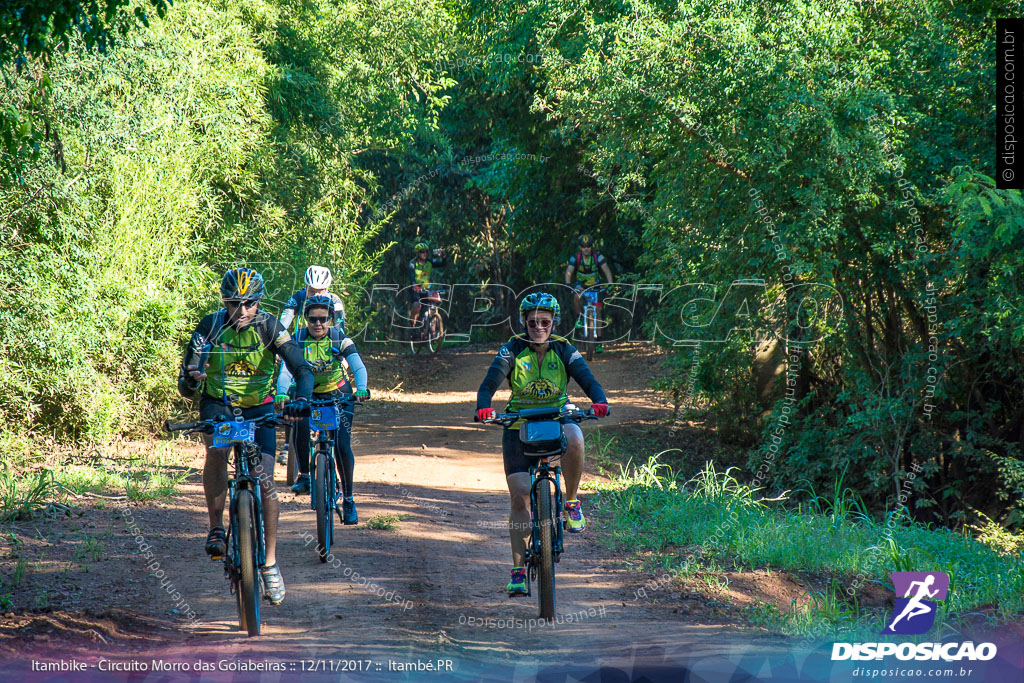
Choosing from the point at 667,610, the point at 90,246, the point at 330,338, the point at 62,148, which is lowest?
the point at 667,610

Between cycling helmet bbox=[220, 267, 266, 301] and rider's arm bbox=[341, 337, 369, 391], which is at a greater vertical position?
cycling helmet bbox=[220, 267, 266, 301]

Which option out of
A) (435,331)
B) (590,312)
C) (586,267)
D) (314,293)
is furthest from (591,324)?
(314,293)

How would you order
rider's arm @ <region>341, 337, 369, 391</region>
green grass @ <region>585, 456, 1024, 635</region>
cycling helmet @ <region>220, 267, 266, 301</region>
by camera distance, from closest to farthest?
cycling helmet @ <region>220, 267, 266, 301</region> < green grass @ <region>585, 456, 1024, 635</region> < rider's arm @ <region>341, 337, 369, 391</region>

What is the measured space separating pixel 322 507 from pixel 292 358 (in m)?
1.51

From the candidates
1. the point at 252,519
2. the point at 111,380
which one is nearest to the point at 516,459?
the point at 252,519

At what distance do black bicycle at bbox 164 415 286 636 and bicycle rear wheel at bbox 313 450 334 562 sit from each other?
1243mm

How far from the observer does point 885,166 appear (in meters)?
9.43

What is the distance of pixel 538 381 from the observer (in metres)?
6.43

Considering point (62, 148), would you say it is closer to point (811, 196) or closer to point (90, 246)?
point (90, 246)

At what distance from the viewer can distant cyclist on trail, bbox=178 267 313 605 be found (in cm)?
590

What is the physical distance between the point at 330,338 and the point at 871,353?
642 cm

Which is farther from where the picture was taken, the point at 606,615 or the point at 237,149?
the point at 237,149

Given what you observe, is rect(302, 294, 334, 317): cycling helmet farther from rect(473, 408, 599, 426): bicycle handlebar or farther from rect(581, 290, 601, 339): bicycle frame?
rect(581, 290, 601, 339): bicycle frame

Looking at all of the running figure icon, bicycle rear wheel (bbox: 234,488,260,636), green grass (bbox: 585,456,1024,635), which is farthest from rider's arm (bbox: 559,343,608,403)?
the running figure icon
